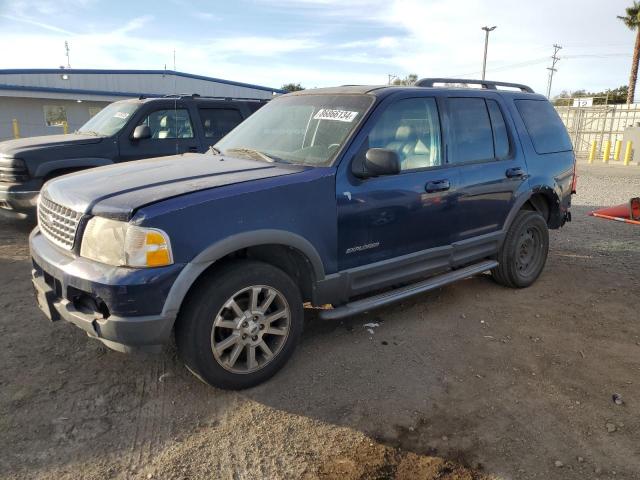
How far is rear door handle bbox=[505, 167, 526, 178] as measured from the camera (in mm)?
4660

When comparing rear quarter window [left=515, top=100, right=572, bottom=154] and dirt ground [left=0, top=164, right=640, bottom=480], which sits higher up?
rear quarter window [left=515, top=100, right=572, bottom=154]

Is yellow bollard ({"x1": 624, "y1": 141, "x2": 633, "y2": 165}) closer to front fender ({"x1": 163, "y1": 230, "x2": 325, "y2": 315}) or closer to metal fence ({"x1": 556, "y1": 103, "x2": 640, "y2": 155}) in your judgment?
metal fence ({"x1": 556, "y1": 103, "x2": 640, "y2": 155})

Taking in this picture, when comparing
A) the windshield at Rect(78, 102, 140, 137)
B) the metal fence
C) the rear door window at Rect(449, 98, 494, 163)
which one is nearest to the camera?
the rear door window at Rect(449, 98, 494, 163)

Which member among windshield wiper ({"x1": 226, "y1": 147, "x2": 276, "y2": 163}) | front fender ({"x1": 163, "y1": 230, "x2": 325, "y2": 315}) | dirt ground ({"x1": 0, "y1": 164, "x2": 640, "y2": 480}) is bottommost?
dirt ground ({"x1": 0, "y1": 164, "x2": 640, "y2": 480})

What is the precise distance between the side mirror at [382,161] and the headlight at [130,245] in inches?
58.0

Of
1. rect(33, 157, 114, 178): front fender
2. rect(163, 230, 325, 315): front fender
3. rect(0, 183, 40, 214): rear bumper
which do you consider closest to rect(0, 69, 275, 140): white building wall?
rect(33, 157, 114, 178): front fender

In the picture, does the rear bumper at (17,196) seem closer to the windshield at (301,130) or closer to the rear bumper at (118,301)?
the windshield at (301,130)

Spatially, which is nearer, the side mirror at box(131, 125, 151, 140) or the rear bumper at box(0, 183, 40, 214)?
the rear bumper at box(0, 183, 40, 214)

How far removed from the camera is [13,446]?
261 centimetres

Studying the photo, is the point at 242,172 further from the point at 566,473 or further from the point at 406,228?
the point at 566,473

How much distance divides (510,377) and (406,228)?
4.26 ft

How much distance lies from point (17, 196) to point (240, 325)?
4854 mm

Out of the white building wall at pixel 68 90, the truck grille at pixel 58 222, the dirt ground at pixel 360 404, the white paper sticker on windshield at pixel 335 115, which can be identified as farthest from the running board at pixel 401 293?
the white building wall at pixel 68 90

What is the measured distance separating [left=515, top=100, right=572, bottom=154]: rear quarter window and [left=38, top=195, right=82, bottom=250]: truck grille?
421 cm
